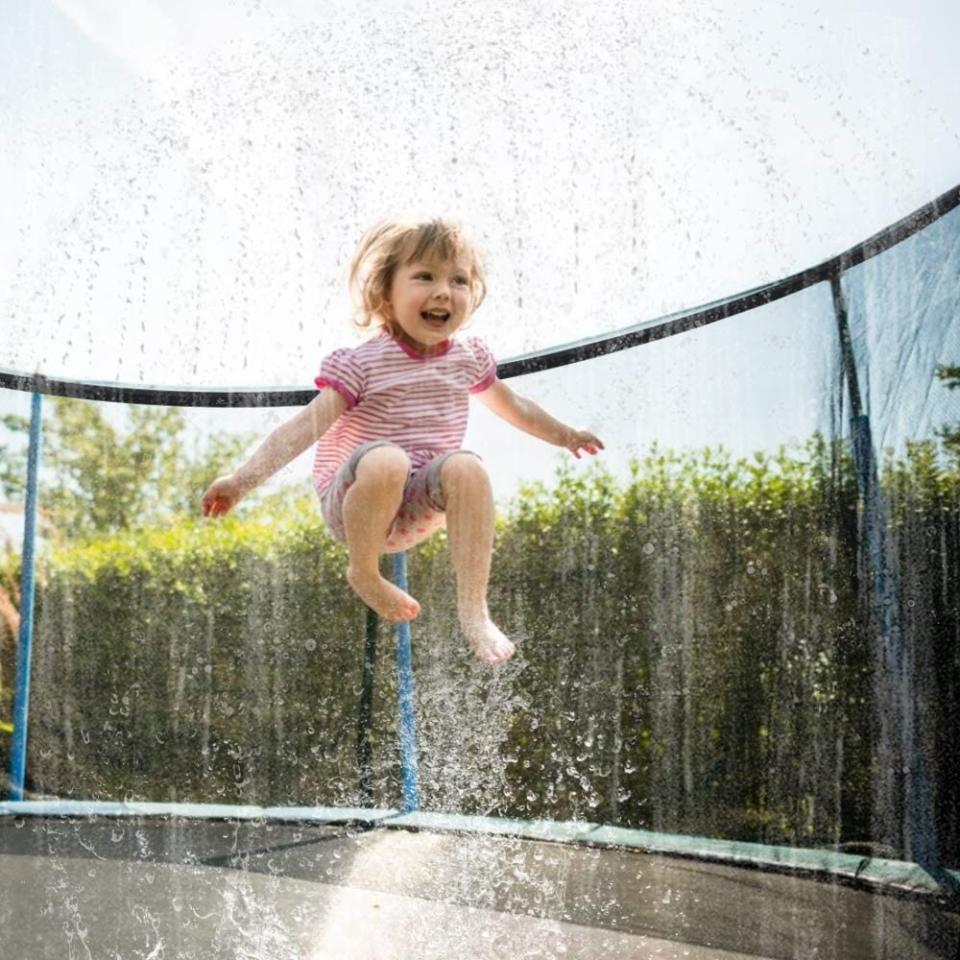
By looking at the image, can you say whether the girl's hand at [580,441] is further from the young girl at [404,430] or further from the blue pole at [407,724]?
the blue pole at [407,724]

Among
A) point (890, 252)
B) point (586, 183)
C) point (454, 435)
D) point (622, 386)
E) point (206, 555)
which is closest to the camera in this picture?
point (454, 435)

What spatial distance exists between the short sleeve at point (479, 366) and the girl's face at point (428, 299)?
0.19 feet

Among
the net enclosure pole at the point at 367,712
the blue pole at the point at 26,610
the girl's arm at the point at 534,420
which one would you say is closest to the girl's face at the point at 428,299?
the girl's arm at the point at 534,420

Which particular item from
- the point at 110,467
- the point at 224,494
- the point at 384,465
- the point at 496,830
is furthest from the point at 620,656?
the point at 110,467

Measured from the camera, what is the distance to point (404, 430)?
1.57 metres

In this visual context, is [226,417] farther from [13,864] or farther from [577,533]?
[13,864]

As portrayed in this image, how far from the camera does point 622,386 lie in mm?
1992

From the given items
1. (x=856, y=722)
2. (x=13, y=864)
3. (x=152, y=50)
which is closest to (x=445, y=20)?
(x=152, y=50)

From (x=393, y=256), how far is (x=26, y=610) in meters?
1.36

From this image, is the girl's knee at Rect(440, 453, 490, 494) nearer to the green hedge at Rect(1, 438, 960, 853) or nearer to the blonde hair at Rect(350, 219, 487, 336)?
→ the blonde hair at Rect(350, 219, 487, 336)

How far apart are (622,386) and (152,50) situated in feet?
3.34

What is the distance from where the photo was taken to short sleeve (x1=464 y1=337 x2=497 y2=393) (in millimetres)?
1639

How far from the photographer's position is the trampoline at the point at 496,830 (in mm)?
1664

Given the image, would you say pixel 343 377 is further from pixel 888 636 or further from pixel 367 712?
pixel 888 636
